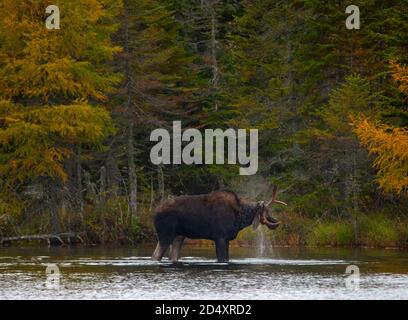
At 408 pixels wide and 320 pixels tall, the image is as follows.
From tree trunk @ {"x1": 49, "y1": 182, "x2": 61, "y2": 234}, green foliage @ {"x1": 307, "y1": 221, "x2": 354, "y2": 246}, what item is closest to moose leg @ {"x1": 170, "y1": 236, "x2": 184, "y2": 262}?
green foliage @ {"x1": 307, "y1": 221, "x2": 354, "y2": 246}

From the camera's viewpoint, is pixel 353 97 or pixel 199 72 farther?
pixel 199 72

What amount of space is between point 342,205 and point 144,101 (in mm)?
10112

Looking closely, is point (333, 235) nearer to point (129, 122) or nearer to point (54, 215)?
point (129, 122)

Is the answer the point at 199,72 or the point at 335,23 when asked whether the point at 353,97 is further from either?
the point at 199,72

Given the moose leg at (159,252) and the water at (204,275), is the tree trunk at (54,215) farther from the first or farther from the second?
the moose leg at (159,252)

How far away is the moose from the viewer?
30922 mm

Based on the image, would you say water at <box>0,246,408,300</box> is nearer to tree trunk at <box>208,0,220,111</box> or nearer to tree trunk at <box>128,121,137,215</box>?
tree trunk at <box>128,121,137,215</box>

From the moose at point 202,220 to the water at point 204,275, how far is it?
2.23 feet

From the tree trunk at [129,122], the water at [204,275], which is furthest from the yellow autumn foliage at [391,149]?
the tree trunk at [129,122]

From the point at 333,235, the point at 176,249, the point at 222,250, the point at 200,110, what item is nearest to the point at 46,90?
the point at 200,110

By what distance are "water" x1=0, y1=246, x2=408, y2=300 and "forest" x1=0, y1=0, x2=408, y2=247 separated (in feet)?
19.2

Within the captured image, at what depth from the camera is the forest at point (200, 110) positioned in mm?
41219
